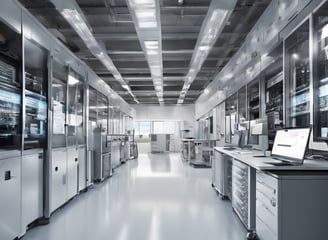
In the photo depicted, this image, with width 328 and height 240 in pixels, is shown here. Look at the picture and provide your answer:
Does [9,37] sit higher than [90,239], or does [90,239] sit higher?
[9,37]

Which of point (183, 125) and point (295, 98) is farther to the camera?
point (183, 125)

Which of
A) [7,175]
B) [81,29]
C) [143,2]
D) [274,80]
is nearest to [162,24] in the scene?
[81,29]

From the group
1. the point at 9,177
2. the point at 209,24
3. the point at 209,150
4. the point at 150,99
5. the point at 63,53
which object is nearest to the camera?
the point at 9,177

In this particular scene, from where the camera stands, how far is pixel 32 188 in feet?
11.2

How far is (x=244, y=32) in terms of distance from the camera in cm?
627

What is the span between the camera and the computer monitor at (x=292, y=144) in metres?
2.45

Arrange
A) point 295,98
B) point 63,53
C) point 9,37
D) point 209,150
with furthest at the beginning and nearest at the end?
point 209,150 → point 63,53 → point 295,98 → point 9,37

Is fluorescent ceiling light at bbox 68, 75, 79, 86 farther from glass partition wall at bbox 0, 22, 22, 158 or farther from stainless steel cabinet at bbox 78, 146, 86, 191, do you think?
glass partition wall at bbox 0, 22, 22, 158

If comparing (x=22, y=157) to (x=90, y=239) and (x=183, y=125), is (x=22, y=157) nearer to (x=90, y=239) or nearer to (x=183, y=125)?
(x=90, y=239)

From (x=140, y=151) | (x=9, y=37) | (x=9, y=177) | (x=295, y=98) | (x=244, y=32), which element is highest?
(x=244, y=32)

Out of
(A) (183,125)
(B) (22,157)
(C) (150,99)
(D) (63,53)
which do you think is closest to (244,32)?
(D) (63,53)

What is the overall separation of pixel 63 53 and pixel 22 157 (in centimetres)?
197

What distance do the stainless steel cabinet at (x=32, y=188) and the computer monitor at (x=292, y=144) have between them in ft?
9.33

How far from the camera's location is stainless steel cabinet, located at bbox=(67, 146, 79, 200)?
4.71m
